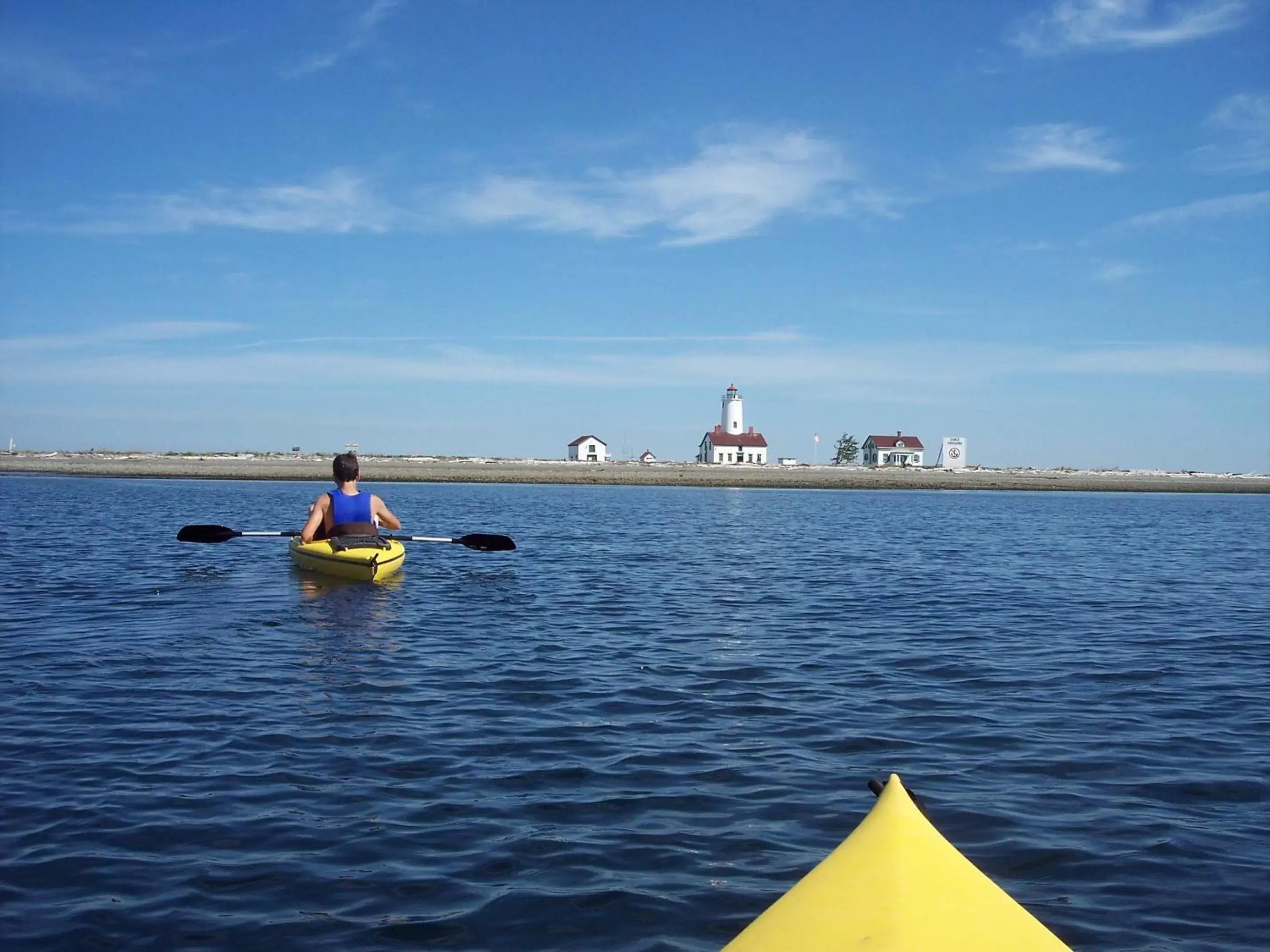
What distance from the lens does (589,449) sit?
389 ft

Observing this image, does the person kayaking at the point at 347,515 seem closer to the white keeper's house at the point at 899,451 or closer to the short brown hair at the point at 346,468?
the short brown hair at the point at 346,468

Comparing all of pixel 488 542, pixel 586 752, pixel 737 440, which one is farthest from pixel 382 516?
pixel 737 440

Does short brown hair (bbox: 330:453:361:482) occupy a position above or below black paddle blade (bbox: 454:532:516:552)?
above

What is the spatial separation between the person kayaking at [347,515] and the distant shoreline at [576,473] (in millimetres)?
56911

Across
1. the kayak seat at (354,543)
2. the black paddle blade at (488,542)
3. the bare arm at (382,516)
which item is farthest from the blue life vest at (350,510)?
the black paddle blade at (488,542)

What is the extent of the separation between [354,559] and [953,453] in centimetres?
10412

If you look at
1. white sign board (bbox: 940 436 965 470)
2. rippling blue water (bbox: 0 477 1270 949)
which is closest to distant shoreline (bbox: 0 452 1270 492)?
white sign board (bbox: 940 436 965 470)

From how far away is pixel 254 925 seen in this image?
4875 millimetres

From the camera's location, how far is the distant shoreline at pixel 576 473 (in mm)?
77062

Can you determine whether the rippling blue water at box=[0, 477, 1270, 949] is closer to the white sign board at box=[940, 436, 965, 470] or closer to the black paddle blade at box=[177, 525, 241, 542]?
the black paddle blade at box=[177, 525, 241, 542]

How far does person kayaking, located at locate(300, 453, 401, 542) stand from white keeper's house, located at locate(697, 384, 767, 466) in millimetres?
99032

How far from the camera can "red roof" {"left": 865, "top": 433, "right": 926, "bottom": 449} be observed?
120250 mm

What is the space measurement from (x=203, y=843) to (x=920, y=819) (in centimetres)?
381

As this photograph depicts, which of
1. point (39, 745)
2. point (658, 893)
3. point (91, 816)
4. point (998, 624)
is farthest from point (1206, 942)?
point (998, 624)
